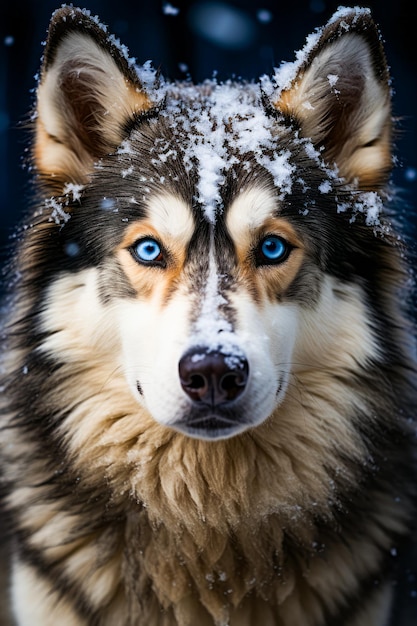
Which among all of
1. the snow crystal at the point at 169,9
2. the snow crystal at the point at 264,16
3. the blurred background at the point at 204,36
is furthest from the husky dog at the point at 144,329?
the snow crystal at the point at 264,16

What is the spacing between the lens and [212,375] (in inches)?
66.1

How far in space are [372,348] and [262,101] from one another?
3.04 ft

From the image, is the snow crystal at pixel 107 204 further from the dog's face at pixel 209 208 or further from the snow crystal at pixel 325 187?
the snow crystal at pixel 325 187

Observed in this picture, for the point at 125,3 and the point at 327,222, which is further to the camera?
the point at 125,3

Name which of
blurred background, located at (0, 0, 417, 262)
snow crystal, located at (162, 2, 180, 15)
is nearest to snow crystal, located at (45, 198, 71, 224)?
blurred background, located at (0, 0, 417, 262)

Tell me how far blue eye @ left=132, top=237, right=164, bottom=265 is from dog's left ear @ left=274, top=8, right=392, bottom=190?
2.23 ft

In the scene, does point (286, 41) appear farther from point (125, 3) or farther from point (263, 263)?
point (263, 263)

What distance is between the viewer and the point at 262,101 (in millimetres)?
2326

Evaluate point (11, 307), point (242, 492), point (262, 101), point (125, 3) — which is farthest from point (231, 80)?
point (125, 3)

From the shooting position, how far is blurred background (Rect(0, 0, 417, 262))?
436 cm

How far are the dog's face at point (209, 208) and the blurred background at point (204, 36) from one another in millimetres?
2214

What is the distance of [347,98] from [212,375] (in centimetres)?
114

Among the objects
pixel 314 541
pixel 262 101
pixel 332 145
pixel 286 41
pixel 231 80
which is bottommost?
pixel 314 541

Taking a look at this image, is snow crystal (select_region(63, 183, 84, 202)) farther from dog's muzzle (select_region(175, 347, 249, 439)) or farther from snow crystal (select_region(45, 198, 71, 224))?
dog's muzzle (select_region(175, 347, 249, 439))
